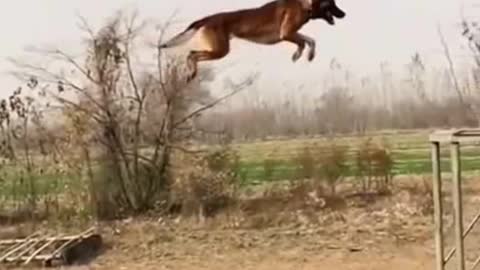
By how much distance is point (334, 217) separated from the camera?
5930 millimetres

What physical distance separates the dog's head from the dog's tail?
62cm

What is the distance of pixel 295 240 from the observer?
231 inches

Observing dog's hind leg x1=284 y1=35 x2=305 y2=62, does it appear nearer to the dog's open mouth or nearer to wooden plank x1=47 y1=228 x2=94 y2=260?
the dog's open mouth

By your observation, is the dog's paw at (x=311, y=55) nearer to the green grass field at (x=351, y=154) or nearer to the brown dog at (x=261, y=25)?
the brown dog at (x=261, y=25)

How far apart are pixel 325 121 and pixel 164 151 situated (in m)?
0.93

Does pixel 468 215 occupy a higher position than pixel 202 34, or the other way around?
pixel 202 34

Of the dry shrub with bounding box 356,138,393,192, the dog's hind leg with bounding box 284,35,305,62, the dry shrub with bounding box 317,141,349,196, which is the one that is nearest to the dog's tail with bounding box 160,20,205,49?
the dog's hind leg with bounding box 284,35,305,62

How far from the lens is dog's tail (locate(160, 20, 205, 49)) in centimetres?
580

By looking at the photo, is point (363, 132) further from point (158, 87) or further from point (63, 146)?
point (63, 146)

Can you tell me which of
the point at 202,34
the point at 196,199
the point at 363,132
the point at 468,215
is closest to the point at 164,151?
the point at 196,199

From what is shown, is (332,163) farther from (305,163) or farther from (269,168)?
(269,168)

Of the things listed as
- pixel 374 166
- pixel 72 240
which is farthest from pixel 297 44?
pixel 72 240

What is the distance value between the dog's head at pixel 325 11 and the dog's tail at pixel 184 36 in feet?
2.02

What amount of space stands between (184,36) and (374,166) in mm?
1287
